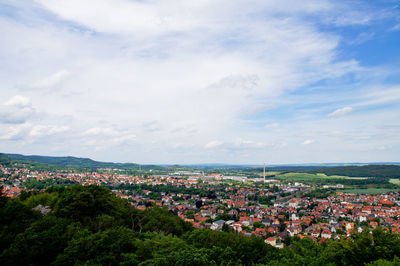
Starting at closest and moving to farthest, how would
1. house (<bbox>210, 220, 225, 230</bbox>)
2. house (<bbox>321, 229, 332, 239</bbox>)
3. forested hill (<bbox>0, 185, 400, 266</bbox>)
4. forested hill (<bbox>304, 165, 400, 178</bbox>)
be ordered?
forested hill (<bbox>0, 185, 400, 266</bbox>), house (<bbox>321, 229, 332, 239</bbox>), house (<bbox>210, 220, 225, 230</bbox>), forested hill (<bbox>304, 165, 400, 178</bbox>)

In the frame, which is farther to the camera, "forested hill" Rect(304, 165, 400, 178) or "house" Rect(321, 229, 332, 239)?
"forested hill" Rect(304, 165, 400, 178)

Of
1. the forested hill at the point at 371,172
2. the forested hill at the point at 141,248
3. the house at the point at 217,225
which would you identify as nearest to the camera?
the forested hill at the point at 141,248

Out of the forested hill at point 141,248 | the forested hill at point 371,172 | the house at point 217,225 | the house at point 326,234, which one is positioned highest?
the forested hill at point 141,248

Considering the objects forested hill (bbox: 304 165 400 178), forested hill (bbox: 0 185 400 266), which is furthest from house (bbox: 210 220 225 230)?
forested hill (bbox: 304 165 400 178)

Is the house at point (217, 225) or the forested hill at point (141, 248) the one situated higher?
the forested hill at point (141, 248)

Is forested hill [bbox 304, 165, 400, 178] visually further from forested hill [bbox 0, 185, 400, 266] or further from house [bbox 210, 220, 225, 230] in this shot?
forested hill [bbox 0, 185, 400, 266]

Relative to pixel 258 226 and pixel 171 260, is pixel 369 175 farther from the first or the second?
pixel 171 260

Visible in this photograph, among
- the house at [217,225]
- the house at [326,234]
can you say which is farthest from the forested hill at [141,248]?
the house at [217,225]

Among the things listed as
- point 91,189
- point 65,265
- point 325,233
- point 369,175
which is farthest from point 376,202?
point 369,175

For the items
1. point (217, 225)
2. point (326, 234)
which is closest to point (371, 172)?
point (326, 234)

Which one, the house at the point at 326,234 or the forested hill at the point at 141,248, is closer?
the forested hill at the point at 141,248

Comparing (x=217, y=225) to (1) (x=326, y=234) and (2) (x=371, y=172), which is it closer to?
(1) (x=326, y=234)

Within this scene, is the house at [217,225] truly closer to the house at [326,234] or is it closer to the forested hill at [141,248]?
the house at [326,234]
